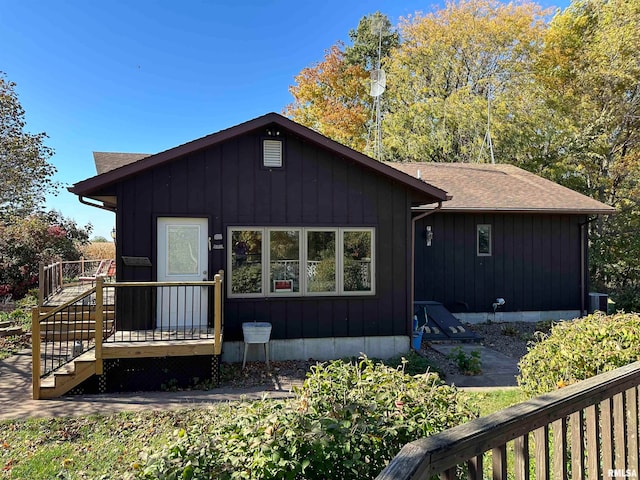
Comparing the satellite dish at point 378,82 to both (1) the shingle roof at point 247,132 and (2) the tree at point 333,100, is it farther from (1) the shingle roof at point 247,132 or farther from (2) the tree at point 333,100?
(2) the tree at point 333,100

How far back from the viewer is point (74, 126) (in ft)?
79.7

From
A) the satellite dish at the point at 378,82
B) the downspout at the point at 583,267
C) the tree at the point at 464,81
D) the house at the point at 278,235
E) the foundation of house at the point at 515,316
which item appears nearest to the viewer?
the house at the point at 278,235

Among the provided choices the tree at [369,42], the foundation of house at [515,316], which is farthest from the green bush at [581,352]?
the tree at [369,42]

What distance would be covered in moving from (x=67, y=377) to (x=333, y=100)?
2091 cm

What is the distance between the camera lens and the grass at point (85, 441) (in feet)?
11.8

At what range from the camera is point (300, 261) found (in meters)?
7.16

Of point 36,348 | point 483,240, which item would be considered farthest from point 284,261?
point 483,240

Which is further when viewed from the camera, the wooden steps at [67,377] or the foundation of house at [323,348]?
the foundation of house at [323,348]

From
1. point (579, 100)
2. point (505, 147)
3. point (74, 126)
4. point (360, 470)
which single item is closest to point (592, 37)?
point (579, 100)

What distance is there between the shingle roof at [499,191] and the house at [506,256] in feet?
0.11

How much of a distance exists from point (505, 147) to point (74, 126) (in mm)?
24459

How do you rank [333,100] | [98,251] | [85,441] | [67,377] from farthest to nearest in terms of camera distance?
[333,100] → [98,251] → [67,377] → [85,441]

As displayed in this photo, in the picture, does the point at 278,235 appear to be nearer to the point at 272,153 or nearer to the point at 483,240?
the point at 272,153

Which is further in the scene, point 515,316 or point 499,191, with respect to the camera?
point 499,191
